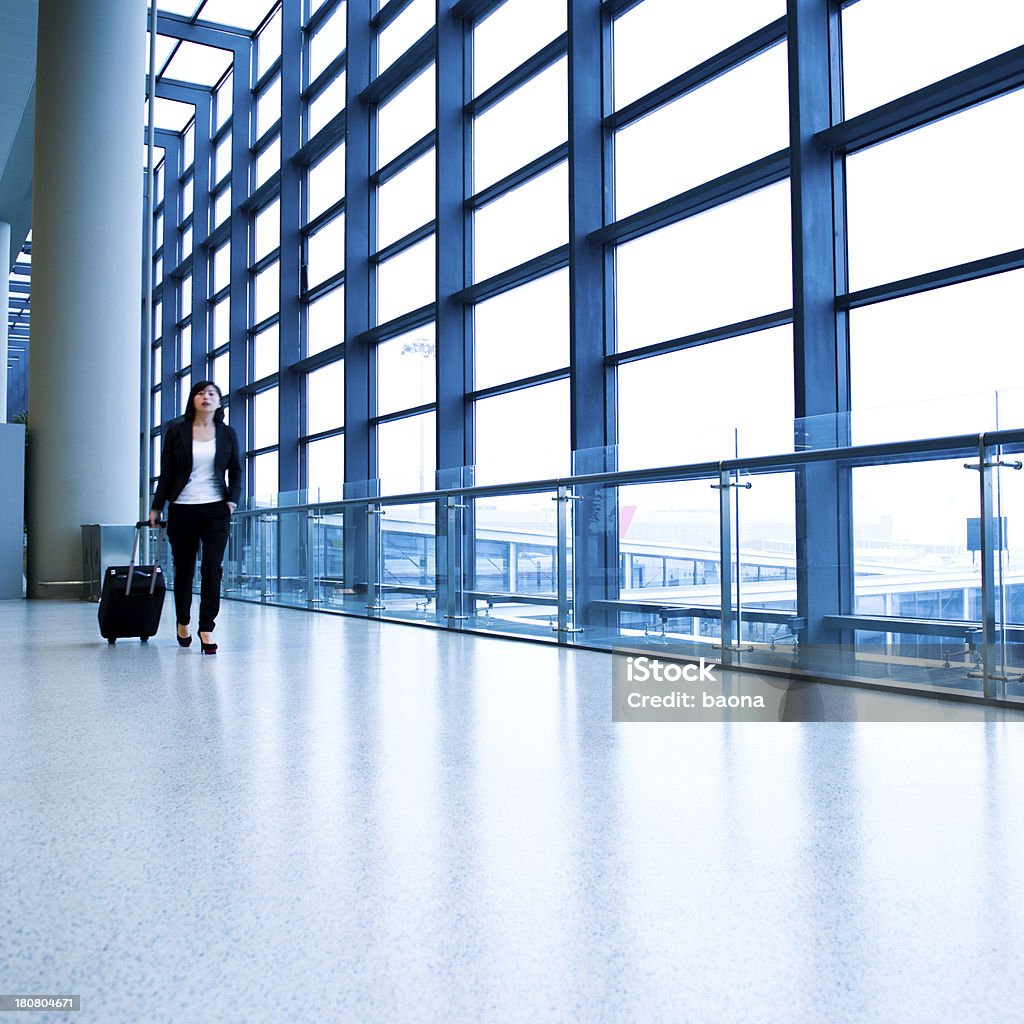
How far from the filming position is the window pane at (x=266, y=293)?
16.2 meters

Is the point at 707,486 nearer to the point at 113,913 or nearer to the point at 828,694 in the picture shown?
the point at 828,694

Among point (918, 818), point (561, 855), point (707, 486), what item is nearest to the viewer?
point (561, 855)

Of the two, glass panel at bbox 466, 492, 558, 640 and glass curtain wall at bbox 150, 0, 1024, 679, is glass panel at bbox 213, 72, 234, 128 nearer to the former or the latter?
glass curtain wall at bbox 150, 0, 1024, 679

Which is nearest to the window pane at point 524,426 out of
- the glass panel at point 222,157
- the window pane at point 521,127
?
the window pane at point 521,127

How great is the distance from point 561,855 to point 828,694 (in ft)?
7.88

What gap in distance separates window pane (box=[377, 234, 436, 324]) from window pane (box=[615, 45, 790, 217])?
10.9 feet

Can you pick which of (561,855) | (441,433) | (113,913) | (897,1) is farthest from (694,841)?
(441,433)

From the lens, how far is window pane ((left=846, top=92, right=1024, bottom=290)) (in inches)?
245

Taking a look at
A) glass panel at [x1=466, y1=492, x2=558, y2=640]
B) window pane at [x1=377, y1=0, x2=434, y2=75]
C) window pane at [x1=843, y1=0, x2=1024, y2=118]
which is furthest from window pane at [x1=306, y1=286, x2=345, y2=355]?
window pane at [x1=843, y1=0, x2=1024, y2=118]

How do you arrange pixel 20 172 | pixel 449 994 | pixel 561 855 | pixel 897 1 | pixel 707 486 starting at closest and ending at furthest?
pixel 449 994 < pixel 561 855 < pixel 707 486 < pixel 897 1 < pixel 20 172

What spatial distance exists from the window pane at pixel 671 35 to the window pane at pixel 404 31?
3738 mm

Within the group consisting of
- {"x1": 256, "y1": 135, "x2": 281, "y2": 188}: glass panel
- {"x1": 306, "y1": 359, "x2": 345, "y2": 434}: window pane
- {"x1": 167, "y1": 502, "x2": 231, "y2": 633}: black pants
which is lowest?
{"x1": 167, "y1": 502, "x2": 231, "y2": 633}: black pants

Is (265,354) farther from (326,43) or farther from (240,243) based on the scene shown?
(326,43)

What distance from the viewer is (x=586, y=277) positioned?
29.9 ft
